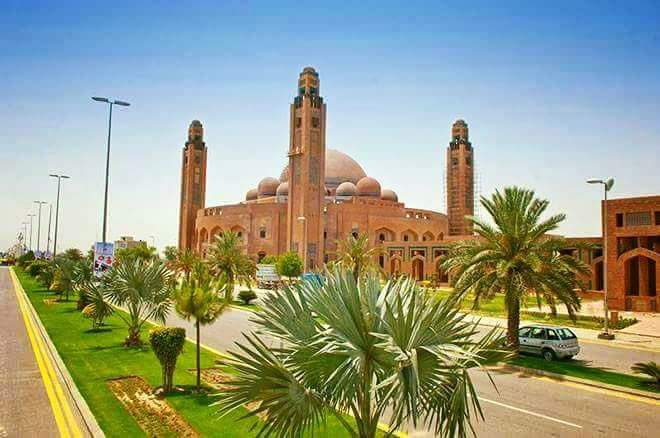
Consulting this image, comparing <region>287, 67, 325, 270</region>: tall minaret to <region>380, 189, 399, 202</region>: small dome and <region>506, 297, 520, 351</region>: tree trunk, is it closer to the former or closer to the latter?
<region>380, 189, 399, 202</region>: small dome

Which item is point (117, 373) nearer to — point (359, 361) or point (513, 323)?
point (359, 361)

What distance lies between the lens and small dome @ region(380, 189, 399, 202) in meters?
84.8

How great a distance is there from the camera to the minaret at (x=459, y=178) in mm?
80675

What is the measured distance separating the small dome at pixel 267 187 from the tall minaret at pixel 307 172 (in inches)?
714

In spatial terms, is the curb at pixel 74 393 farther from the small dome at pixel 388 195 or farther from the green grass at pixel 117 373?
the small dome at pixel 388 195

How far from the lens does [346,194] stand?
79625 mm

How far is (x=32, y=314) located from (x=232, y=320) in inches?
384

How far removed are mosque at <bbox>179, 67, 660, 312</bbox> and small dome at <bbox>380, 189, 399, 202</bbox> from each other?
0.17m

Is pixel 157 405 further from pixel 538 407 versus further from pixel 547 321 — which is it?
pixel 547 321

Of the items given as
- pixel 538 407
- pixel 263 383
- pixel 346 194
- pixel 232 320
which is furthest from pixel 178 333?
pixel 346 194

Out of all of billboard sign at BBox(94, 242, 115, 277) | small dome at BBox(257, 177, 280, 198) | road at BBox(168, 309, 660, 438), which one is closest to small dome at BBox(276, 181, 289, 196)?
small dome at BBox(257, 177, 280, 198)

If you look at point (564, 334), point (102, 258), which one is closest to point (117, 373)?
point (102, 258)

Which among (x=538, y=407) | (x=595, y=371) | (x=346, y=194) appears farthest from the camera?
(x=346, y=194)

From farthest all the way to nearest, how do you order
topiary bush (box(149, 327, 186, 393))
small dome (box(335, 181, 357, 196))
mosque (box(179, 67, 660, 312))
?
small dome (box(335, 181, 357, 196)), mosque (box(179, 67, 660, 312)), topiary bush (box(149, 327, 186, 393))
